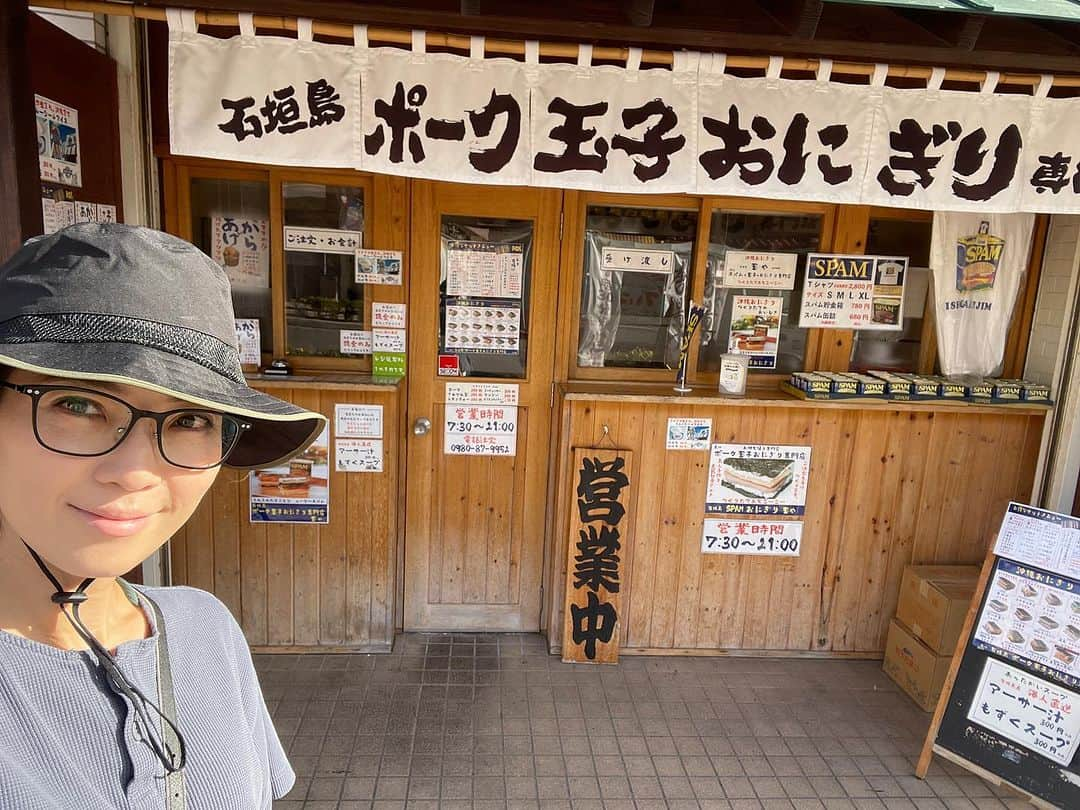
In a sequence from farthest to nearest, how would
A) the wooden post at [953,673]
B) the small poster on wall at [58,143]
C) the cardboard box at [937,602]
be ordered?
the cardboard box at [937,602], the wooden post at [953,673], the small poster on wall at [58,143]

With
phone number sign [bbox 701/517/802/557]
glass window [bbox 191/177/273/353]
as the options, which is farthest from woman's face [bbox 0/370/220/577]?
phone number sign [bbox 701/517/802/557]

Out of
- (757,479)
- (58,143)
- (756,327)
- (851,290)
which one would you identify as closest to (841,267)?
(851,290)

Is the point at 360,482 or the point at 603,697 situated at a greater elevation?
the point at 360,482

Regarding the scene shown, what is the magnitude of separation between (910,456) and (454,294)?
355cm

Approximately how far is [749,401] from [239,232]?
375cm

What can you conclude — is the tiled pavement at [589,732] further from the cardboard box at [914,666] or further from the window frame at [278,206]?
the window frame at [278,206]

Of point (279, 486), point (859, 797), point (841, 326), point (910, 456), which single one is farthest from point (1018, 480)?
point (279, 486)

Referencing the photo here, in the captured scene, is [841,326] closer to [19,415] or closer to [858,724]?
[858,724]

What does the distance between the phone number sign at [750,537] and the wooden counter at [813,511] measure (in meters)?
0.06

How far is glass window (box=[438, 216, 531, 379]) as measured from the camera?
182 inches

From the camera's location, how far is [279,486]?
454 centimetres

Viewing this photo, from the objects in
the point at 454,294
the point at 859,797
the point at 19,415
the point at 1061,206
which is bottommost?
the point at 859,797

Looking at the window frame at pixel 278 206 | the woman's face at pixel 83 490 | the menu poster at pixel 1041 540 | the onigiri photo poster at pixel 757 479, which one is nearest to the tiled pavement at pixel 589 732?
the onigiri photo poster at pixel 757 479

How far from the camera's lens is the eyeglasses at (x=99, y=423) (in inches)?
40.2
